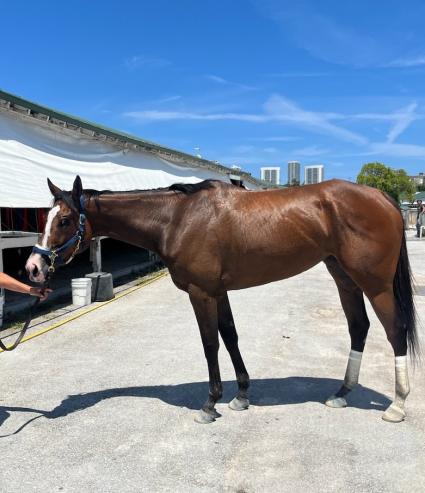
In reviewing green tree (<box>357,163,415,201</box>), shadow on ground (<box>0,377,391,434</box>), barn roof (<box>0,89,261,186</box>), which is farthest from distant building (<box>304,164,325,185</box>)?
shadow on ground (<box>0,377,391,434</box>)

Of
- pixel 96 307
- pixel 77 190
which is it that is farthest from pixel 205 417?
pixel 96 307

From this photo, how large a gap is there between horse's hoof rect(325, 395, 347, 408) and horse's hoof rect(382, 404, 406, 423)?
0.32m

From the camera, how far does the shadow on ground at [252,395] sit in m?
3.52

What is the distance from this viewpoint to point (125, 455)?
2.81m

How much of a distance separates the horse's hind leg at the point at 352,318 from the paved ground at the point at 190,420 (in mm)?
203

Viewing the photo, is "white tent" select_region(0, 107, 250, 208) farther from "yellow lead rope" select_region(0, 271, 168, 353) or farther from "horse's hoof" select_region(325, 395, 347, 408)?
"horse's hoof" select_region(325, 395, 347, 408)

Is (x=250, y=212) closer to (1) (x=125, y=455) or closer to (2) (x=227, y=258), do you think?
(2) (x=227, y=258)

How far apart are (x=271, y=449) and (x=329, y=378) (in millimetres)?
1454

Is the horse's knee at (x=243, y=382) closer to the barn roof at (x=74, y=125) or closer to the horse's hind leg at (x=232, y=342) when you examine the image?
the horse's hind leg at (x=232, y=342)

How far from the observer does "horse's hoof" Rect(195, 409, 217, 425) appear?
3.25 m

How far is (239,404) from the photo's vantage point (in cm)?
347

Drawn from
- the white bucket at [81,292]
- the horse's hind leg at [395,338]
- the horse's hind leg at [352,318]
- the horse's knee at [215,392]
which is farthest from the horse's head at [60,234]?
the white bucket at [81,292]

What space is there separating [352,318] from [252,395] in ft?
3.61

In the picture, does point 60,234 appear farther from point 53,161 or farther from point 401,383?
point 53,161
